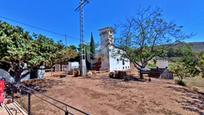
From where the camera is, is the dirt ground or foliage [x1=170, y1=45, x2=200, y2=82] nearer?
the dirt ground

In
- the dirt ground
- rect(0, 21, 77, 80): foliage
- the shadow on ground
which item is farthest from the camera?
rect(0, 21, 77, 80): foliage

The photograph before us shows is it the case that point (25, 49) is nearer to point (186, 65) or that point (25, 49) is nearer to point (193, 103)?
point (193, 103)

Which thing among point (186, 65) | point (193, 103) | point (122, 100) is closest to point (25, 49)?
A: point (122, 100)

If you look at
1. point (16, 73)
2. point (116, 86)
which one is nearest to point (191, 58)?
point (116, 86)

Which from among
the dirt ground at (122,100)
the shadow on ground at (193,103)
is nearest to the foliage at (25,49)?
the dirt ground at (122,100)

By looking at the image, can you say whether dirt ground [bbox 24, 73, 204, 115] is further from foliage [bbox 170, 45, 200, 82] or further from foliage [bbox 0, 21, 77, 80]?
foliage [bbox 170, 45, 200, 82]

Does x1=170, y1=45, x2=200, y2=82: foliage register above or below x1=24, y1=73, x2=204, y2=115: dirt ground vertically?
above

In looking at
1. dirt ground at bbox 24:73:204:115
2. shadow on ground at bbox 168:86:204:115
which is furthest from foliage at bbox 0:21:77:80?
shadow on ground at bbox 168:86:204:115

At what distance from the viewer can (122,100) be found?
11.8 meters

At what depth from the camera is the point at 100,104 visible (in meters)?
11.2

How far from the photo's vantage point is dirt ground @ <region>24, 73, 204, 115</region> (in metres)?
10.4

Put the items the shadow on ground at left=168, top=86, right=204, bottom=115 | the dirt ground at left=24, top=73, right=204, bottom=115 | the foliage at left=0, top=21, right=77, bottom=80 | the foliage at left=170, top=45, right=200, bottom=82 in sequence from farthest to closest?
the foliage at left=170, top=45, right=200, bottom=82, the foliage at left=0, top=21, right=77, bottom=80, the shadow on ground at left=168, top=86, right=204, bottom=115, the dirt ground at left=24, top=73, right=204, bottom=115

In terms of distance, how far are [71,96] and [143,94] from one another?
3.54 metres

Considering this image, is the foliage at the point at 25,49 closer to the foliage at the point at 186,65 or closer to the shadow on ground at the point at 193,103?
the shadow on ground at the point at 193,103
